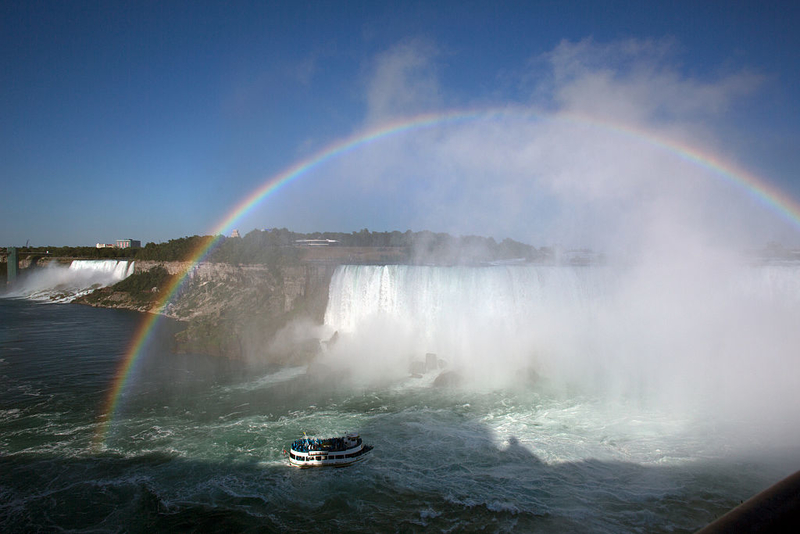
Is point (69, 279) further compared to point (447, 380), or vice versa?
point (69, 279)

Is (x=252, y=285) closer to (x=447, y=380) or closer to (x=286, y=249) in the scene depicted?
(x=286, y=249)

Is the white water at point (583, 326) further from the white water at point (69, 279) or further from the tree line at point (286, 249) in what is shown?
the white water at point (69, 279)

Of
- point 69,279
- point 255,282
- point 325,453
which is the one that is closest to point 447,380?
point 325,453

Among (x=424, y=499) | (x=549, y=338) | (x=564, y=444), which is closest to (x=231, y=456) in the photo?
(x=424, y=499)

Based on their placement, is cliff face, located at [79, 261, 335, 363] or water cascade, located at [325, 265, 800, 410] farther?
cliff face, located at [79, 261, 335, 363]

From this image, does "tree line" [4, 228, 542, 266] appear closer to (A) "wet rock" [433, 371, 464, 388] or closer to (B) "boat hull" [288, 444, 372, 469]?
(A) "wet rock" [433, 371, 464, 388]

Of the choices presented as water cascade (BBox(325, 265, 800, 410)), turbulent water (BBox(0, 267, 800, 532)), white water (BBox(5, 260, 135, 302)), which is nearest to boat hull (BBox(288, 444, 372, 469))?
turbulent water (BBox(0, 267, 800, 532))
